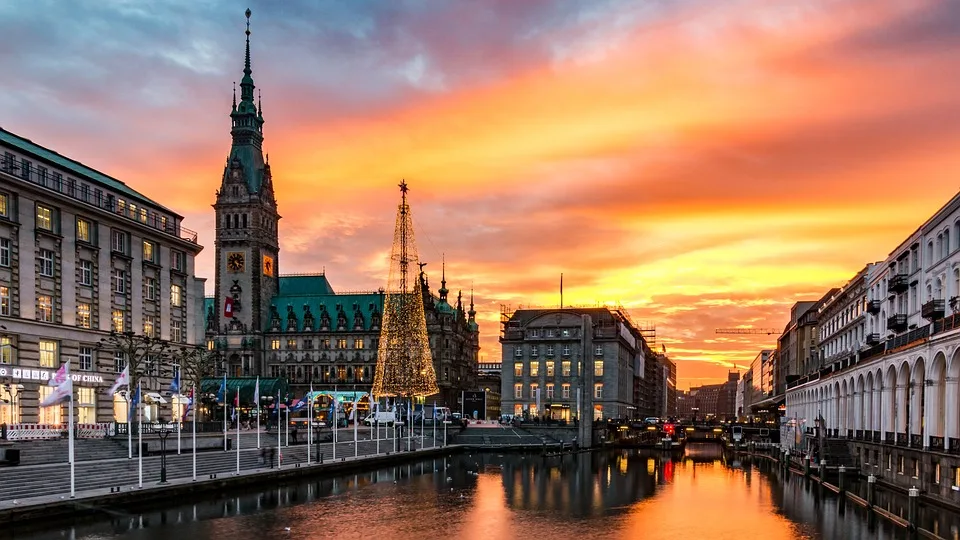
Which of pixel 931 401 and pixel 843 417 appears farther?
pixel 843 417

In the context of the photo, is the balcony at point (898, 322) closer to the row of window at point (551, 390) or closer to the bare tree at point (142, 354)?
the bare tree at point (142, 354)

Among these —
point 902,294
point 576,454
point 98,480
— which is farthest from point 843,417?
point 98,480

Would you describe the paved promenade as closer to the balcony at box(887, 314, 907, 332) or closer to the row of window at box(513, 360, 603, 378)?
the balcony at box(887, 314, 907, 332)

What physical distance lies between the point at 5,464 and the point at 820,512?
2346 inches

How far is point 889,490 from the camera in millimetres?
71688

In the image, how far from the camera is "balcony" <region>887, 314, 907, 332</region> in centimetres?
8719

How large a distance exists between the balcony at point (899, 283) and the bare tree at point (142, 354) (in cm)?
7595

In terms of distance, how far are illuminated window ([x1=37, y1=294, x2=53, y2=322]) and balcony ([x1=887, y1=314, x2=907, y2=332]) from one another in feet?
273

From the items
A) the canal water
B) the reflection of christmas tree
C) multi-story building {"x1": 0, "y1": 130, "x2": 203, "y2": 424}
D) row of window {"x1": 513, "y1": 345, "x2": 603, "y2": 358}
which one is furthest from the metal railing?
row of window {"x1": 513, "y1": 345, "x2": 603, "y2": 358}

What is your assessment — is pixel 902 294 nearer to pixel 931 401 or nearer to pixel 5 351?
pixel 931 401

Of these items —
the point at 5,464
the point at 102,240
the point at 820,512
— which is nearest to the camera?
the point at 5,464

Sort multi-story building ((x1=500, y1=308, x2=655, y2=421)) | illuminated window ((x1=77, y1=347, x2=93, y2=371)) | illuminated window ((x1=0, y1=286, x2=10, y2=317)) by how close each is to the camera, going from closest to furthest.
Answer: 1. illuminated window ((x1=0, y1=286, x2=10, y2=317))
2. illuminated window ((x1=77, y1=347, x2=93, y2=371))
3. multi-story building ((x1=500, y1=308, x2=655, y2=421))

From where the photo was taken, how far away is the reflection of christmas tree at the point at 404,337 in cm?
14388

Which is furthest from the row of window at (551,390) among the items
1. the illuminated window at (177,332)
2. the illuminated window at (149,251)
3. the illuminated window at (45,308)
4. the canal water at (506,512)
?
the illuminated window at (45,308)
